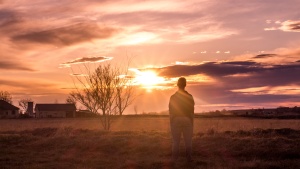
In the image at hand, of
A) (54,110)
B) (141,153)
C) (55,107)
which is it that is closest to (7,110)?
(54,110)

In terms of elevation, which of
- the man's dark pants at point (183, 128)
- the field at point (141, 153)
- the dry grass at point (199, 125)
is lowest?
the field at point (141, 153)

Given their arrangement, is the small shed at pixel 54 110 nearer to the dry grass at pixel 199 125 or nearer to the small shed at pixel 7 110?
the small shed at pixel 7 110

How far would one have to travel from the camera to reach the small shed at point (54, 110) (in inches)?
4813

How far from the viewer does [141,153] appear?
56.8ft

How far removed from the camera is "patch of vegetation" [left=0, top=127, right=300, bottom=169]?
1369cm

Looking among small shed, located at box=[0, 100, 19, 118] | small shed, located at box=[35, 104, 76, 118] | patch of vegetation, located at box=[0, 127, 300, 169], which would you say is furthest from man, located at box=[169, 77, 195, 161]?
small shed, located at box=[35, 104, 76, 118]

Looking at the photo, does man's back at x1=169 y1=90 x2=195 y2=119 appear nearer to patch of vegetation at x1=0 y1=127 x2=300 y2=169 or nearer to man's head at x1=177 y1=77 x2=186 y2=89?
man's head at x1=177 y1=77 x2=186 y2=89

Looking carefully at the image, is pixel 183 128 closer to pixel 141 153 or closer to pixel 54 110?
pixel 141 153

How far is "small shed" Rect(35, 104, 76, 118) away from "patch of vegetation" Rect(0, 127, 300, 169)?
102m

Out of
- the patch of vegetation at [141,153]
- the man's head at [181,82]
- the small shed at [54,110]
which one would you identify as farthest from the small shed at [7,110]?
the man's head at [181,82]

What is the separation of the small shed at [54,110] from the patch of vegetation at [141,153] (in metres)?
102

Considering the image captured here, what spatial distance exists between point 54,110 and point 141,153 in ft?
363

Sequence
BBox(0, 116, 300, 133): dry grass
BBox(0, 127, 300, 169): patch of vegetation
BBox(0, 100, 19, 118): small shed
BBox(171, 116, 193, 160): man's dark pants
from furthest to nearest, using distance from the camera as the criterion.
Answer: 1. BBox(0, 100, 19, 118): small shed
2. BBox(0, 116, 300, 133): dry grass
3. BBox(0, 127, 300, 169): patch of vegetation
4. BBox(171, 116, 193, 160): man's dark pants

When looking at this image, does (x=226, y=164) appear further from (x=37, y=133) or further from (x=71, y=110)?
(x=71, y=110)
